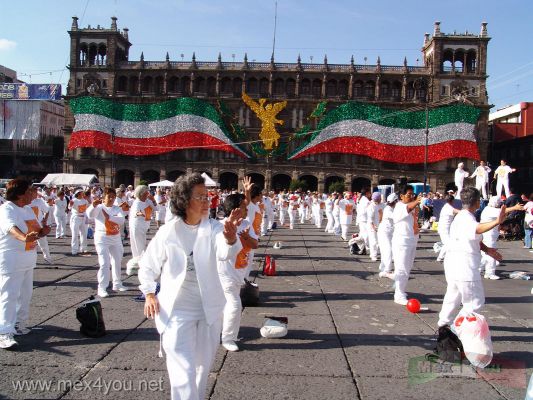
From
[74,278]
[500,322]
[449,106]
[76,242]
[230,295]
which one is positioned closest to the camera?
[230,295]

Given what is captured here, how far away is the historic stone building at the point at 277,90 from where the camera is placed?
49688 millimetres

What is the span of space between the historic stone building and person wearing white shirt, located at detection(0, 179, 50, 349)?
1728 inches

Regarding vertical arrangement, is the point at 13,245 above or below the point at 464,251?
below

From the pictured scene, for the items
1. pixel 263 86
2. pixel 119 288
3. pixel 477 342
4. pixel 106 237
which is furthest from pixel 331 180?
pixel 477 342

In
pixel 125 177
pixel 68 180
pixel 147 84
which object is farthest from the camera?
pixel 147 84

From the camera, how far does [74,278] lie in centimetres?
885

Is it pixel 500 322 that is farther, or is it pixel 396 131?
pixel 396 131

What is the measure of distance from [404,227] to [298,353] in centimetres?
307

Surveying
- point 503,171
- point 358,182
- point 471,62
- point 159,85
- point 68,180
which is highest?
point 471,62

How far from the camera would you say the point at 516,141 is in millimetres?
48031

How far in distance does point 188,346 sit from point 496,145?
5719 cm

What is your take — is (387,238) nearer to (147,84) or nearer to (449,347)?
(449,347)

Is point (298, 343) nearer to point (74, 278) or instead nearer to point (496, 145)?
point (74, 278)

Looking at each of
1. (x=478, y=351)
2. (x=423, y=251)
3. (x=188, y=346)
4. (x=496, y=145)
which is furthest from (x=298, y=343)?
(x=496, y=145)
